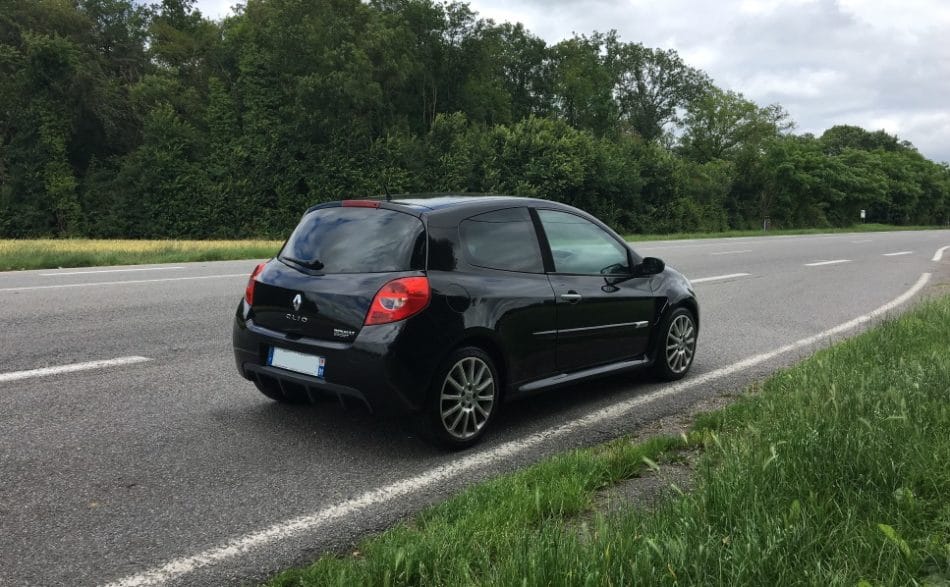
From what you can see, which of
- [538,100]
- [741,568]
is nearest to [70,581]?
[741,568]

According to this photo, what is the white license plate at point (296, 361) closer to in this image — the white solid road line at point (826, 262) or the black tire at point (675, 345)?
the black tire at point (675, 345)

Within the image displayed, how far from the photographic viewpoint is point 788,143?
187 feet

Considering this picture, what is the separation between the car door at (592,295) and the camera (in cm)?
509

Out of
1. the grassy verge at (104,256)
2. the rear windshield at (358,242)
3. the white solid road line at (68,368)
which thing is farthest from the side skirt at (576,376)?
the grassy verge at (104,256)

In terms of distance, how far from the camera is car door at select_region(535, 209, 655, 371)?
5091 millimetres

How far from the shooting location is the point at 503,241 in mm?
4891

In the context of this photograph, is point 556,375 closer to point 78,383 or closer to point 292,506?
point 292,506

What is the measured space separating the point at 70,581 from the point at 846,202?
230ft

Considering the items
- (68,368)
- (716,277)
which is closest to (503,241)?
(68,368)

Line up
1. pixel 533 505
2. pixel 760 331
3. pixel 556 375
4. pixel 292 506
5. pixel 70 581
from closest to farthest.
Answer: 1. pixel 70 581
2. pixel 533 505
3. pixel 292 506
4. pixel 556 375
5. pixel 760 331

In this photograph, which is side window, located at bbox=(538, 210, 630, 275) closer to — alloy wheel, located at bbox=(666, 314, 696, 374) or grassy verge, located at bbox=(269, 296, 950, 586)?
alloy wheel, located at bbox=(666, 314, 696, 374)

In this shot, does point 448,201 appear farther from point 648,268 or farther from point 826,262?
point 826,262

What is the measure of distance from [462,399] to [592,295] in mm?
1477

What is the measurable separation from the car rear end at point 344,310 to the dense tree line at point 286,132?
32.0 metres
